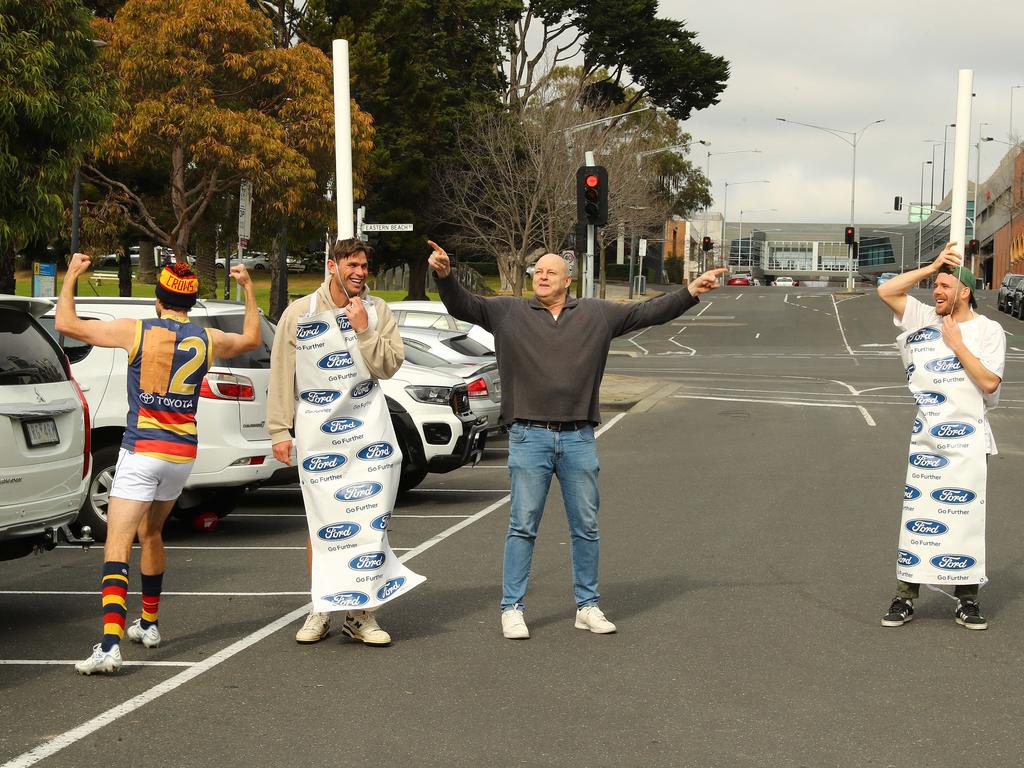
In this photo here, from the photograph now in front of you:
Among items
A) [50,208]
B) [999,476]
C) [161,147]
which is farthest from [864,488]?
[161,147]

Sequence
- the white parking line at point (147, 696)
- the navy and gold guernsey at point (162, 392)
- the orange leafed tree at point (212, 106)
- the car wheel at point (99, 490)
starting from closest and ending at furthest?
the white parking line at point (147, 696) < the navy and gold guernsey at point (162, 392) < the car wheel at point (99, 490) < the orange leafed tree at point (212, 106)

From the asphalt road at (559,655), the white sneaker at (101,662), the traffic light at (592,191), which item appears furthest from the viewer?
the traffic light at (592,191)

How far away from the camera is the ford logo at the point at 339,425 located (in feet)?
21.9

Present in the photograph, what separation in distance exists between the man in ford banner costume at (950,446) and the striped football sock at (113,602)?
3830 millimetres

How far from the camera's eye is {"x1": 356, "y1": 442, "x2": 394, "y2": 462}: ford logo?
6.73 meters

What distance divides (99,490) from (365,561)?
160 inches

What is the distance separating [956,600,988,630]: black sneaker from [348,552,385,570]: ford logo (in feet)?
10.0

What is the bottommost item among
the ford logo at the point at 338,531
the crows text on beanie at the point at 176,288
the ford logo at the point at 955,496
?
the ford logo at the point at 338,531

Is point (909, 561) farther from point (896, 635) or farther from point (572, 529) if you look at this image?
point (572, 529)

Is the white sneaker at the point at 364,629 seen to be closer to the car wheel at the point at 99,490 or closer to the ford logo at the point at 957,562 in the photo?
the ford logo at the point at 957,562

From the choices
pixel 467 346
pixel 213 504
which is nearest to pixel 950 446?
pixel 213 504

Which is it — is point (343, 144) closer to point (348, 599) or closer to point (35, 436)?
point (35, 436)

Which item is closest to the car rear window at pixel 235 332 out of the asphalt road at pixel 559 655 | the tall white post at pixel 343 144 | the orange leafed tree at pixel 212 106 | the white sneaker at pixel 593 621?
the tall white post at pixel 343 144

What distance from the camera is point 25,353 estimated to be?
713 centimetres
